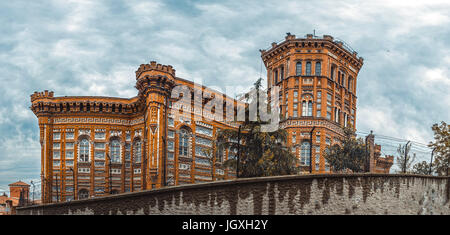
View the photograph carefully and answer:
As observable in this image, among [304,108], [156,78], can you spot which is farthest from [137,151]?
[304,108]

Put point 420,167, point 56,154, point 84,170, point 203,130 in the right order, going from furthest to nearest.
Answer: point 56,154 < point 84,170 < point 203,130 < point 420,167

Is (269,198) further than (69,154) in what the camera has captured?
No

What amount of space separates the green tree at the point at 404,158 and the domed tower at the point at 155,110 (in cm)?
1716

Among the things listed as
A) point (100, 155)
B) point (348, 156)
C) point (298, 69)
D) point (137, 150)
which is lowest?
point (100, 155)

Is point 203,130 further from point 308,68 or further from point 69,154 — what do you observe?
point 308,68

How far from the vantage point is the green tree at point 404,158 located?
738 inches

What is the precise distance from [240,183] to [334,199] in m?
3.33

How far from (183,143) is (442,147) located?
1836 centimetres

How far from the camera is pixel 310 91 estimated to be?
41.3m

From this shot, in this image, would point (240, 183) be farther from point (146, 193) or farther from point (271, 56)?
point (271, 56)

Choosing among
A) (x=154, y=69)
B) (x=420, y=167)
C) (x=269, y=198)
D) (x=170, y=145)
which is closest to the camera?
(x=269, y=198)

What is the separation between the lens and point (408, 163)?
19.9 meters

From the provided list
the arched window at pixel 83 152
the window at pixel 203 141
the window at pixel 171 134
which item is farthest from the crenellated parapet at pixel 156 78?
the arched window at pixel 83 152
